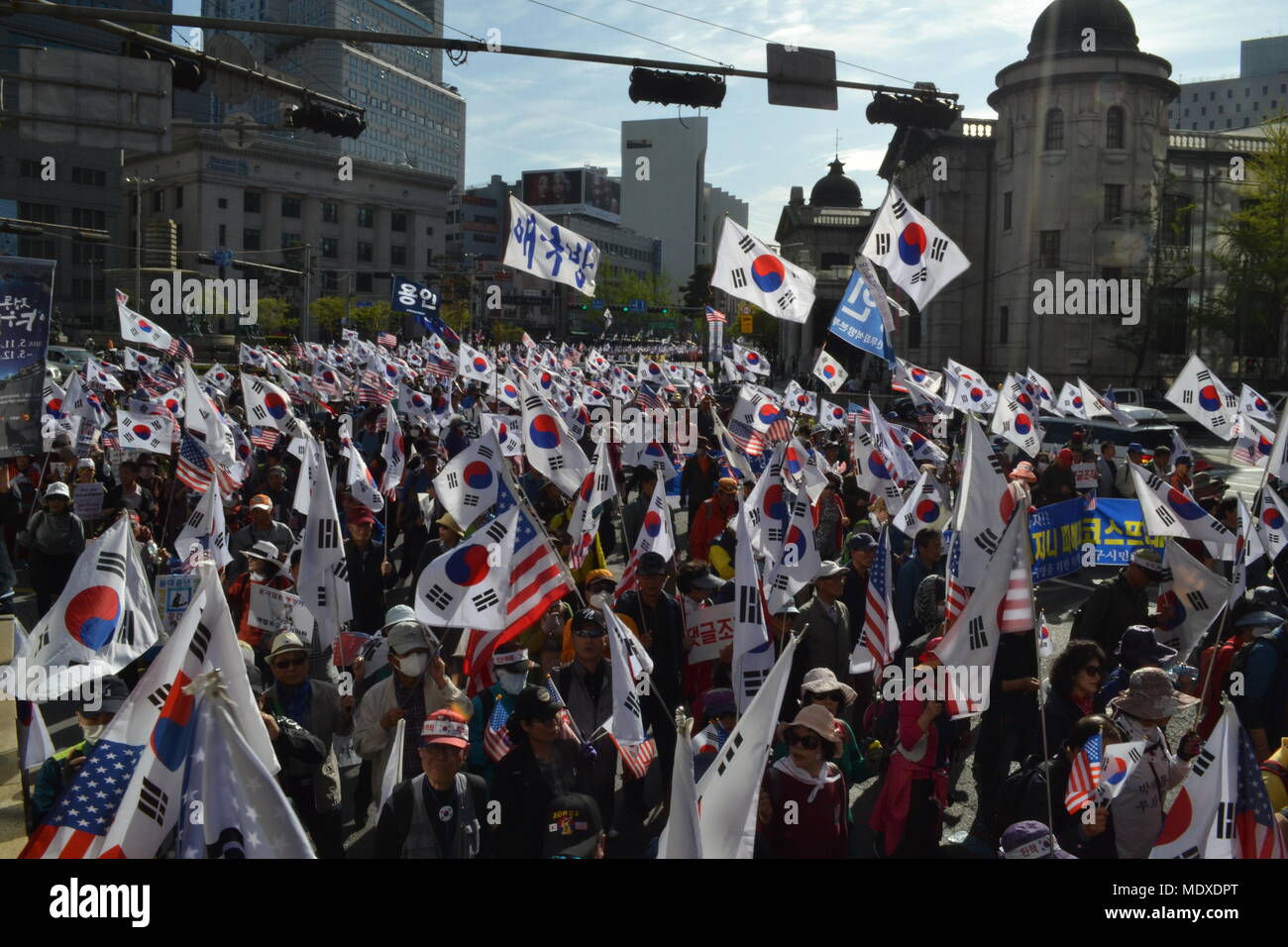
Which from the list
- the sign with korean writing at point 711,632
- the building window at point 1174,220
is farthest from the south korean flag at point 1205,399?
the building window at point 1174,220

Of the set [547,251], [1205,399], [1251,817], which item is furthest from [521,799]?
[1205,399]

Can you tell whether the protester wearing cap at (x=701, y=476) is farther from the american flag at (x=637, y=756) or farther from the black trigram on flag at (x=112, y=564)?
the black trigram on flag at (x=112, y=564)

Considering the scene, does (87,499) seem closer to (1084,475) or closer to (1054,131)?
(1084,475)

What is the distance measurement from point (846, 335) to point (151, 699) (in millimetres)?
8505

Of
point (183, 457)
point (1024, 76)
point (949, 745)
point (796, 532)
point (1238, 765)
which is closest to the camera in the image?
point (1238, 765)

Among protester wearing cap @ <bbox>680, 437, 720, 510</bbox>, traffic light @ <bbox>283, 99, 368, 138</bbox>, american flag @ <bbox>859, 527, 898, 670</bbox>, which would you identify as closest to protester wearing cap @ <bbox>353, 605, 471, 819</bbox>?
american flag @ <bbox>859, 527, 898, 670</bbox>

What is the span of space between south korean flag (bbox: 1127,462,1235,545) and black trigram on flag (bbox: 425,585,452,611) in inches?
214

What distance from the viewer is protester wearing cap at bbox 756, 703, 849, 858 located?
4922mm

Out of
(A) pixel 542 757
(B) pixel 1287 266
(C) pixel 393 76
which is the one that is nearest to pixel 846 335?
(A) pixel 542 757

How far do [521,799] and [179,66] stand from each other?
6165mm

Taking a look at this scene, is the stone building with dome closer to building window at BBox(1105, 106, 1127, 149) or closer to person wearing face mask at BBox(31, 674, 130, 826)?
building window at BBox(1105, 106, 1127, 149)

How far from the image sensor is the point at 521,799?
17.3ft

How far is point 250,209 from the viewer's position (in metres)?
93.2

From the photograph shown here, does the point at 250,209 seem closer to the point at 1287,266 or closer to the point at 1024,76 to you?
the point at 1024,76
